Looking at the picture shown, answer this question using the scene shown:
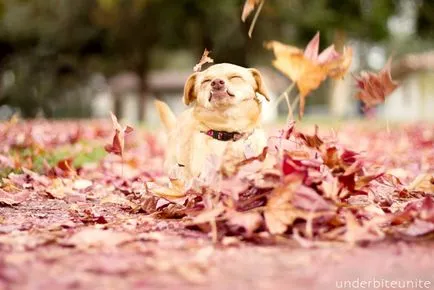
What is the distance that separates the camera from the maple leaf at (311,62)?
378 centimetres

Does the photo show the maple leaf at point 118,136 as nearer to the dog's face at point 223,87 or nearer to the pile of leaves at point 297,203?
the dog's face at point 223,87

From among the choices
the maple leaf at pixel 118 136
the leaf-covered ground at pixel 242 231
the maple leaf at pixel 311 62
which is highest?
the maple leaf at pixel 311 62

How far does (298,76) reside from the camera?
12.6ft

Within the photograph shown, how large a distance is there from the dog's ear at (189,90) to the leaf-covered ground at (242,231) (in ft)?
1.63

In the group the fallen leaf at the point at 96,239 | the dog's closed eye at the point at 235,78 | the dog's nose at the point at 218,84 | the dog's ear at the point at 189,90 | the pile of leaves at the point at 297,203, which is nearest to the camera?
the fallen leaf at the point at 96,239

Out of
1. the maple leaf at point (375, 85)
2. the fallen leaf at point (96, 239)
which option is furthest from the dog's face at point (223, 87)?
the fallen leaf at point (96, 239)

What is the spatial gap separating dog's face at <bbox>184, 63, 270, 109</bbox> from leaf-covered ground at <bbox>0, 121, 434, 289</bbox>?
0.96ft

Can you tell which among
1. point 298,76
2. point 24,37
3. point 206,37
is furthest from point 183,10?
point 298,76

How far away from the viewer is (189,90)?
12.1 feet

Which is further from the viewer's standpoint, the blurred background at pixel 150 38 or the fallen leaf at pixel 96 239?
the blurred background at pixel 150 38

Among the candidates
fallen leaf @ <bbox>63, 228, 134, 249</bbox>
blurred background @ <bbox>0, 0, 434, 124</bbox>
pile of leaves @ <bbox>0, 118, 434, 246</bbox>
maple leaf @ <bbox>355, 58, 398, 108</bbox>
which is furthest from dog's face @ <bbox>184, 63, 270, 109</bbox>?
blurred background @ <bbox>0, 0, 434, 124</bbox>

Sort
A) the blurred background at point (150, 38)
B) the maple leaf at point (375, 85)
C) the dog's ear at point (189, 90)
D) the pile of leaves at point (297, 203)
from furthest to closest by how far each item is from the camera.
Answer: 1. the blurred background at point (150, 38)
2. the maple leaf at point (375, 85)
3. the dog's ear at point (189, 90)
4. the pile of leaves at point (297, 203)

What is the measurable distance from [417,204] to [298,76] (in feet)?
3.43

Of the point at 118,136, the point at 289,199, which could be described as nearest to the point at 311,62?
the point at 118,136
